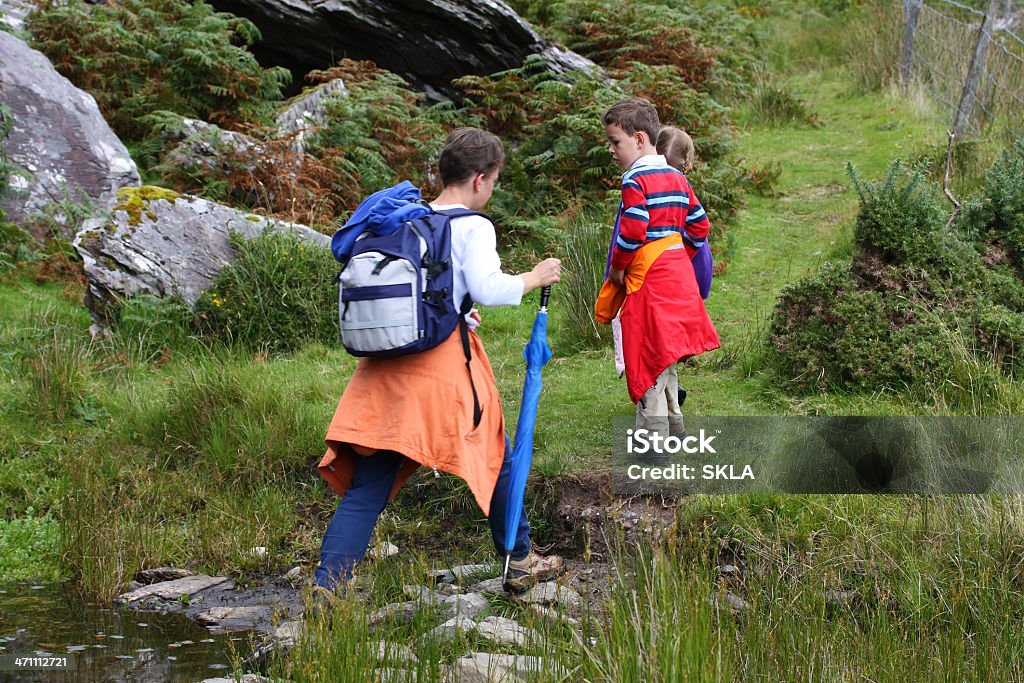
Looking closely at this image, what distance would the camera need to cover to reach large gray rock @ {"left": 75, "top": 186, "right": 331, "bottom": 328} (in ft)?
26.0

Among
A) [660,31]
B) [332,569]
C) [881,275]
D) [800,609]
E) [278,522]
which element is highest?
[660,31]

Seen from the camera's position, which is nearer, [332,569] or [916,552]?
[332,569]

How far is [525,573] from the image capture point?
434 cm

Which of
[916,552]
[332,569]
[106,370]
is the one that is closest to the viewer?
[332,569]

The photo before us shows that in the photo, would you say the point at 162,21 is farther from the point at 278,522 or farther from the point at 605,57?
the point at 278,522

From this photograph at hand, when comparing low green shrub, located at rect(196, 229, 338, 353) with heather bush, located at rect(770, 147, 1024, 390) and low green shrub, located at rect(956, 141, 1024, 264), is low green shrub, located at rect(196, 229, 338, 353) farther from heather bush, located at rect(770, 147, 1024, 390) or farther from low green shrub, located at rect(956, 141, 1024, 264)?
low green shrub, located at rect(956, 141, 1024, 264)

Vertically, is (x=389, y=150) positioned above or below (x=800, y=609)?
above

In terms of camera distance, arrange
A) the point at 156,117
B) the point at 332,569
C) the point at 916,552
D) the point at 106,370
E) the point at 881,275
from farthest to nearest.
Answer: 1. the point at 156,117
2. the point at 106,370
3. the point at 881,275
4. the point at 916,552
5. the point at 332,569

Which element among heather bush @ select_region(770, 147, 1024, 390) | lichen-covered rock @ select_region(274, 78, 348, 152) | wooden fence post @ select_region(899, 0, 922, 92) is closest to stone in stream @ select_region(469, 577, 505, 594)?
heather bush @ select_region(770, 147, 1024, 390)

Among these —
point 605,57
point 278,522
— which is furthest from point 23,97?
point 605,57

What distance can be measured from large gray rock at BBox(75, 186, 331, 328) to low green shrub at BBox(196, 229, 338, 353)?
17 centimetres

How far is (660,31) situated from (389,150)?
177 inches

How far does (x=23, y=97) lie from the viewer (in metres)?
9.71

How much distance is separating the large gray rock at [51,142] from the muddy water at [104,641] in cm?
552
